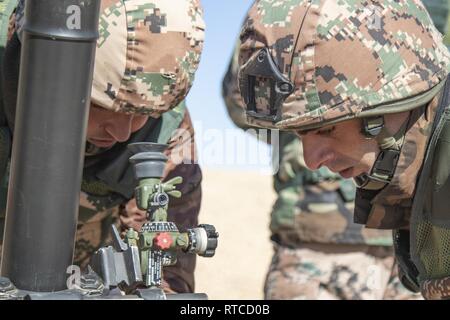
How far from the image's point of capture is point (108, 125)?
379 centimetres

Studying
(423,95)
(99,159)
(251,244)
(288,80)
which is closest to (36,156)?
(288,80)

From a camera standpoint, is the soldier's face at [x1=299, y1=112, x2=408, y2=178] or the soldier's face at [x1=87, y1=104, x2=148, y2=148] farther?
the soldier's face at [x1=87, y1=104, x2=148, y2=148]

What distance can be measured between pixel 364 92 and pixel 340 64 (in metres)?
0.12

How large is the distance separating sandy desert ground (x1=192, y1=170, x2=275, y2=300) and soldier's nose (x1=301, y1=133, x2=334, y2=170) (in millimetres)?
5213

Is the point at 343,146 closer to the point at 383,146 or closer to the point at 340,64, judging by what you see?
the point at 383,146

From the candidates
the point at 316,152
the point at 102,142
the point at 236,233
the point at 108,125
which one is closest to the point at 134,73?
the point at 108,125

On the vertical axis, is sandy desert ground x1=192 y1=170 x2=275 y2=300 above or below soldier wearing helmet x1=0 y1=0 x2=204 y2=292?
below

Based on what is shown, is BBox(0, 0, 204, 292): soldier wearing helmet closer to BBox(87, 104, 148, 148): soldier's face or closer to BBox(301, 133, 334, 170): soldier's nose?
BBox(87, 104, 148, 148): soldier's face

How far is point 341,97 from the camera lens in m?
3.35

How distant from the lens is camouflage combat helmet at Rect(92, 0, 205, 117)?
356 centimetres

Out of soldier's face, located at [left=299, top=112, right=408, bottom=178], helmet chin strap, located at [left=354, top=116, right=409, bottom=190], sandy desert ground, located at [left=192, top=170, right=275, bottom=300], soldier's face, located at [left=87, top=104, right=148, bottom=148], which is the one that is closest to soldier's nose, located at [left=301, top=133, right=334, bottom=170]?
soldier's face, located at [left=299, top=112, right=408, bottom=178]

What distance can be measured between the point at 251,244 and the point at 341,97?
857cm

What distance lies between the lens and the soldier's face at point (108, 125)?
12.3ft

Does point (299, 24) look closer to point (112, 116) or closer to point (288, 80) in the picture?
point (288, 80)
